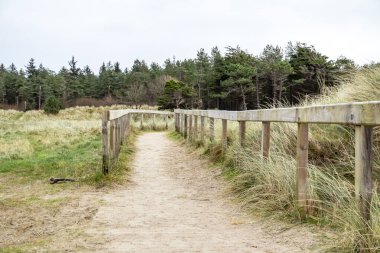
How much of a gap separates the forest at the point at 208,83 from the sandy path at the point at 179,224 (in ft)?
63.4

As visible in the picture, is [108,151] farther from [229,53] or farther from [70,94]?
[70,94]

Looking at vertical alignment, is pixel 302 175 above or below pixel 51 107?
below

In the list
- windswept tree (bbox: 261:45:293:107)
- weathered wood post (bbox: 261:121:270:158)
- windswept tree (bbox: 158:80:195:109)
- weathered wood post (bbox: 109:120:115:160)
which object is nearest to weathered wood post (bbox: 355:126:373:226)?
weathered wood post (bbox: 261:121:270:158)

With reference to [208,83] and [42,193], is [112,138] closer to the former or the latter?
[42,193]

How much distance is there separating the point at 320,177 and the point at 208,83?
73381mm

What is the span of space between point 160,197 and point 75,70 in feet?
481

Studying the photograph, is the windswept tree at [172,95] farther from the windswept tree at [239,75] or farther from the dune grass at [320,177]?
the dune grass at [320,177]

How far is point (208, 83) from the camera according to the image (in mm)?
78250

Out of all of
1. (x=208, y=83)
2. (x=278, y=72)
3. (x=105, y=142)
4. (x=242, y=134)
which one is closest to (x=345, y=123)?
(x=242, y=134)

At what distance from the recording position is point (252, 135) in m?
8.48

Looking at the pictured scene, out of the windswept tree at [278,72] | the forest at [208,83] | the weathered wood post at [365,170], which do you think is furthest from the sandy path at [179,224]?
the windswept tree at [278,72]

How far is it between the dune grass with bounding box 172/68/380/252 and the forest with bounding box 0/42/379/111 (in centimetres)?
1826

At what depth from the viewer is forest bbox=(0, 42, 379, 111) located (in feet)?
200

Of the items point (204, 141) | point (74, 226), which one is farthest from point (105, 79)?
point (74, 226)
